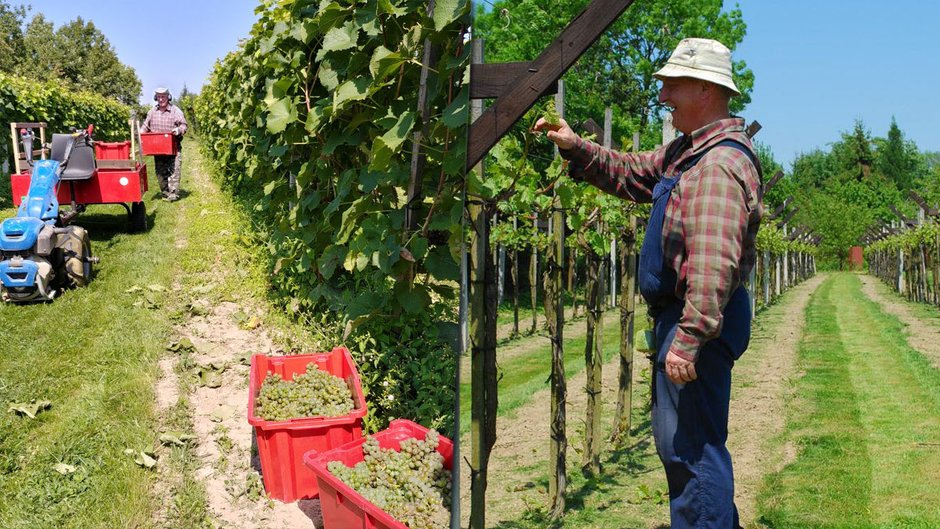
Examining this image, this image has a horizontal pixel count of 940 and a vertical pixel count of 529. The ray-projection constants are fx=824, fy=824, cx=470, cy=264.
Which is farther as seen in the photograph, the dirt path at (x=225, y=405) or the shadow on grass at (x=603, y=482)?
the shadow on grass at (x=603, y=482)

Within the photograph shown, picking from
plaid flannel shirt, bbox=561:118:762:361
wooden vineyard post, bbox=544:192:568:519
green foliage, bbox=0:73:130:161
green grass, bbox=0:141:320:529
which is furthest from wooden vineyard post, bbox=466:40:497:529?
green foliage, bbox=0:73:130:161

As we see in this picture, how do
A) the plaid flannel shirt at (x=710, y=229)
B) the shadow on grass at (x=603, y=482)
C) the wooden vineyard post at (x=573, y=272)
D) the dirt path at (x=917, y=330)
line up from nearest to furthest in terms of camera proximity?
the plaid flannel shirt at (x=710, y=229) < the shadow on grass at (x=603, y=482) < the wooden vineyard post at (x=573, y=272) < the dirt path at (x=917, y=330)

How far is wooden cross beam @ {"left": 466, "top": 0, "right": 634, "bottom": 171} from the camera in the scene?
6.72 ft

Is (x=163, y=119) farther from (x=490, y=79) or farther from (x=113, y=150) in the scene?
(x=490, y=79)

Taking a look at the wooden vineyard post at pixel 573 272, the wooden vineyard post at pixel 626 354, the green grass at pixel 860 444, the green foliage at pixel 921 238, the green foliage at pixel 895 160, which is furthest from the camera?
the green foliage at pixel 895 160

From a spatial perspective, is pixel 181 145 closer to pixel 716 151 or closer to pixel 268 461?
pixel 268 461

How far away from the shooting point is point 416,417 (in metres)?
2.67

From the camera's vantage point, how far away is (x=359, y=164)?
119 inches

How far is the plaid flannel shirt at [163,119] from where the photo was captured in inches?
104

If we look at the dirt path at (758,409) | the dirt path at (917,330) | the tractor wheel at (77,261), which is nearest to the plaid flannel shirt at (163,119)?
the tractor wheel at (77,261)

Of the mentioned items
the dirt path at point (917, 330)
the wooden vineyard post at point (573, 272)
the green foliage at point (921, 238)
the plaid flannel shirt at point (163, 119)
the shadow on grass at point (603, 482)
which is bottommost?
the dirt path at point (917, 330)

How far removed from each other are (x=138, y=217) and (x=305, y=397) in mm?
832

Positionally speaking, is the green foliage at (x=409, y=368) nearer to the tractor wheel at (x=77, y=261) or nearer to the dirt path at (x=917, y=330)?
the tractor wheel at (x=77, y=261)

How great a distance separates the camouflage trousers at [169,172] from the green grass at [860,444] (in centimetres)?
269
